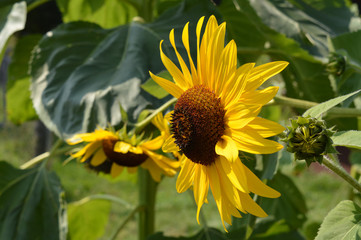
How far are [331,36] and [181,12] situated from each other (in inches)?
7.0

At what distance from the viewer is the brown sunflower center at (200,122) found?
32 cm

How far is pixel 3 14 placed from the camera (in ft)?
2.14

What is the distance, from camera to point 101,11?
860mm

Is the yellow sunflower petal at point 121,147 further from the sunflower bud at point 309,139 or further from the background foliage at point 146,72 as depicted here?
the sunflower bud at point 309,139

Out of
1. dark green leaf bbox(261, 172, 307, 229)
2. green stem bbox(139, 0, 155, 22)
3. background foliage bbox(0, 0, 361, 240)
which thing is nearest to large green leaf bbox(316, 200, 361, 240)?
background foliage bbox(0, 0, 361, 240)

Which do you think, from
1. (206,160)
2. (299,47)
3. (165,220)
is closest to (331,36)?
(299,47)

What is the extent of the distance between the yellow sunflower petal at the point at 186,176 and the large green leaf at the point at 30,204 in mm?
322

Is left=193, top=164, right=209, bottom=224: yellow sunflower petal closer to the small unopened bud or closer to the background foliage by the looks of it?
the background foliage

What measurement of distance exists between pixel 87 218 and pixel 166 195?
4.18ft

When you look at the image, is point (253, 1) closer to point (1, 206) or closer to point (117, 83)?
point (117, 83)

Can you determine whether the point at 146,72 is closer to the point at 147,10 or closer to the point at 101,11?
the point at 147,10

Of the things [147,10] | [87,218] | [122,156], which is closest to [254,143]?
Answer: [122,156]

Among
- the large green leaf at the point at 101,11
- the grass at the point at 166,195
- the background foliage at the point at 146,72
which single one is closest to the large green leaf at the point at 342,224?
the background foliage at the point at 146,72

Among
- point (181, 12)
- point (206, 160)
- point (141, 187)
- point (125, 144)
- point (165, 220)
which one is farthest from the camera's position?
point (165, 220)
